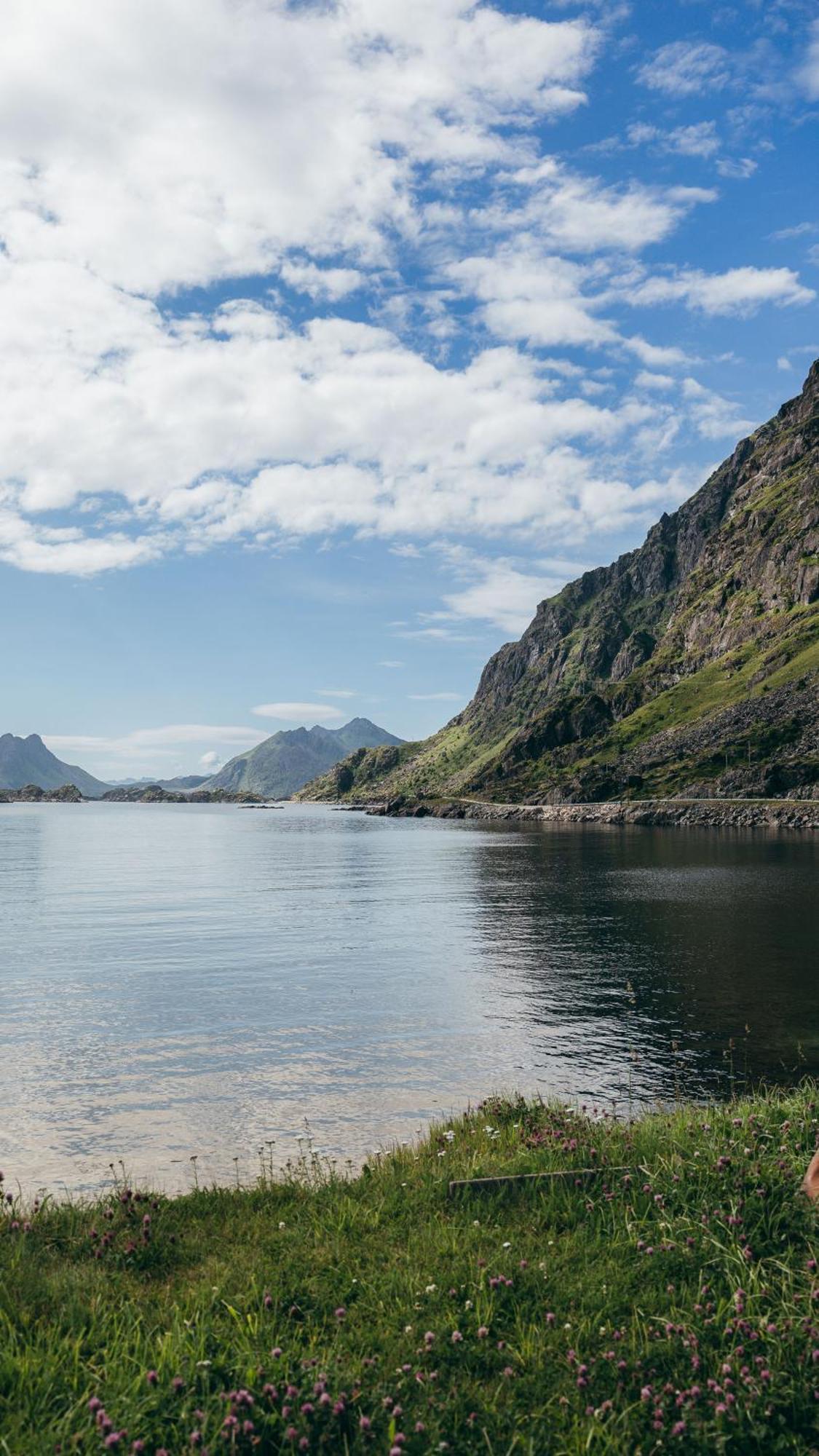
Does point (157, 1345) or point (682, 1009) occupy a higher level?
point (157, 1345)

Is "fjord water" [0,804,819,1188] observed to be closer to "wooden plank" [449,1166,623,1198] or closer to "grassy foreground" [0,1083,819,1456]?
"grassy foreground" [0,1083,819,1456]

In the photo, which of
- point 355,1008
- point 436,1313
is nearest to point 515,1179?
point 436,1313

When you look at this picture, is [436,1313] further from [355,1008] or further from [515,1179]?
[355,1008]

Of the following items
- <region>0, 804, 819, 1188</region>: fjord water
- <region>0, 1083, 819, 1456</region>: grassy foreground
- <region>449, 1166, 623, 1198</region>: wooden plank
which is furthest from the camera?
<region>0, 804, 819, 1188</region>: fjord water

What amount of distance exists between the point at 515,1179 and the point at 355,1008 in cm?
2515

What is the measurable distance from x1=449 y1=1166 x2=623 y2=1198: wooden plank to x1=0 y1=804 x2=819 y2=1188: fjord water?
7.99 m

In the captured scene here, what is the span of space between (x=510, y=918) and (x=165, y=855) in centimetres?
8594

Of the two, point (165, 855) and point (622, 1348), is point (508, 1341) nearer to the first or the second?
point (622, 1348)

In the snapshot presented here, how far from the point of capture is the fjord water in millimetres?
22906

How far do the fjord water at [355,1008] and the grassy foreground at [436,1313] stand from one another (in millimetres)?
7733

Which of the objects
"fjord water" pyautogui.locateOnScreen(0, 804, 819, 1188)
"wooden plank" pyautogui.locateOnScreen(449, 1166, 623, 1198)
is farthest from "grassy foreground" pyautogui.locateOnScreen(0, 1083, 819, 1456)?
"fjord water" pyautogui.locateOnScreen(0, 804, 819, 1188)

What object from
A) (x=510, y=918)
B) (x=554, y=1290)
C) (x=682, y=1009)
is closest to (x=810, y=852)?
(x=510, y=918)

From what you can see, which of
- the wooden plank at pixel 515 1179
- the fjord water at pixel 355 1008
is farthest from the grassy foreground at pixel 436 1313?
the fjord water at pixel 355 1008

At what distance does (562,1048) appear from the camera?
30.9 meters
